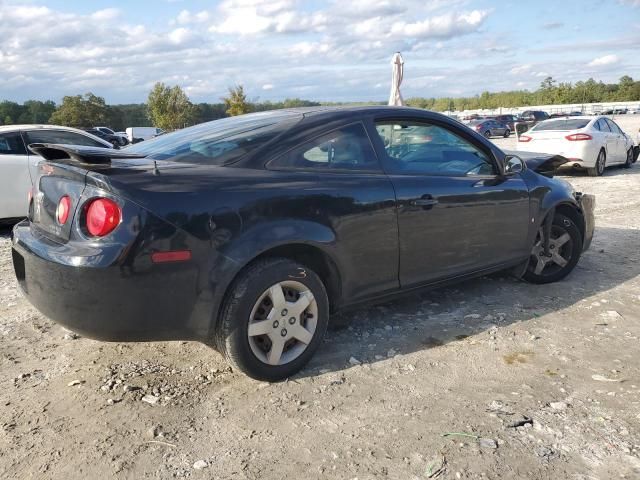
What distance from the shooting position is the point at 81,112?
2468 inches

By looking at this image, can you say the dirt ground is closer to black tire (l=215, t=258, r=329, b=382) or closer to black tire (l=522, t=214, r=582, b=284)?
black tire (l=215, t=258, r=329, b=382)

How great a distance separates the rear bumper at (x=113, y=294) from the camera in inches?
105

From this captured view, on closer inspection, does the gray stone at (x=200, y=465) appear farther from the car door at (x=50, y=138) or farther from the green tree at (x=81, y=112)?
the green tree at (x=81, y=112)

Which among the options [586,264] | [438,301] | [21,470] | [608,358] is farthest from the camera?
[586,264]

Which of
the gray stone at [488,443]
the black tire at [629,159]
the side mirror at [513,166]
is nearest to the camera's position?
the gray stone at [488,443]

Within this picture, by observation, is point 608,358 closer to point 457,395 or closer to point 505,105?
point 457,395

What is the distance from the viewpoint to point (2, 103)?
72.9 metres

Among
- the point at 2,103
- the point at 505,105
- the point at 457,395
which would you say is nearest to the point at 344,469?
the point at 457,395

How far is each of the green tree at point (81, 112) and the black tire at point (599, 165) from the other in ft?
190

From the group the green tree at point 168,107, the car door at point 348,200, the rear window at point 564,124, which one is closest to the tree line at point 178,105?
the green tree at point 168,107

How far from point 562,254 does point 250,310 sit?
3337 millimetres

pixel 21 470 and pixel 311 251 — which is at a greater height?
pixel 311 251

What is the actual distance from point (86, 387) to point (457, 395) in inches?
82.8

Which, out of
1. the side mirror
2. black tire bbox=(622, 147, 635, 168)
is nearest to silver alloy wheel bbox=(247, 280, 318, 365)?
the side mirror
